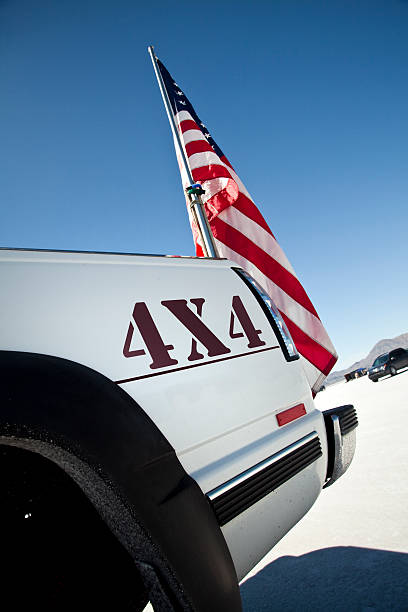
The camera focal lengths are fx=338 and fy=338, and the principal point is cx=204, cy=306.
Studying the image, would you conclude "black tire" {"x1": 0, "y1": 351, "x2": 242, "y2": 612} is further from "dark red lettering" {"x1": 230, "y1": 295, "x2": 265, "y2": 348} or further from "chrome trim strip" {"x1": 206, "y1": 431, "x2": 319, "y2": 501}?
"dark red lettering" {"x1": 230, "y1": 295, "x2": 265, "y2": 348}

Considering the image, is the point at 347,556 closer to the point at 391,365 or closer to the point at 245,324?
the point at 245,324

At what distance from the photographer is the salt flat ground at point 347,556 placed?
5.26 ft

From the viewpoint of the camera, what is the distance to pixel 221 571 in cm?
94

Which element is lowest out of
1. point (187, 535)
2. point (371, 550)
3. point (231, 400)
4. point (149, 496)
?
point (371, 550)

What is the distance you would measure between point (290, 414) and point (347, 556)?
45.9 inches

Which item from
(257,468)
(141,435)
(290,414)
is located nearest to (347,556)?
(290,414)

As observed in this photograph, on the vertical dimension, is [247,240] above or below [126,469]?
above

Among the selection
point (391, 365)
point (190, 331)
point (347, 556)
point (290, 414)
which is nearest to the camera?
point (190, 331)

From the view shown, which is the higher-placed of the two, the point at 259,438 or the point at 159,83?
the point at 159,83

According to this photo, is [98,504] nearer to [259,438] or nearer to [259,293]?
[259,438]

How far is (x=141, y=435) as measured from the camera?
930 millimetres

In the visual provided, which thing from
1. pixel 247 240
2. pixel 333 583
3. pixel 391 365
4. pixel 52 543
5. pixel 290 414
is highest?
pixel 247 240

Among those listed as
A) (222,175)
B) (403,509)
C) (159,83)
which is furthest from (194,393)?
(159,83)

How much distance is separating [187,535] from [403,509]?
2.03 metres
